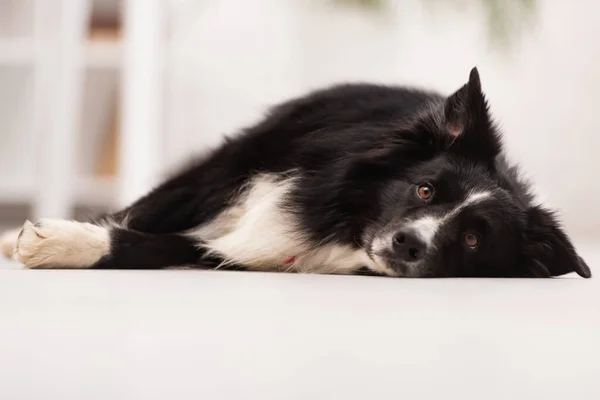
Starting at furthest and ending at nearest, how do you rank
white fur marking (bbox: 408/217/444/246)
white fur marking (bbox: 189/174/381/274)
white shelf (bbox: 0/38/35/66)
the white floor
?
white shelf (bbox: 0/38/35/66), white fur marking (bbox: 189/174/381/274), white fur marking (bbox: 408/217/444/246), the white floor

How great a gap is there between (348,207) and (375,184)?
4.7 inches

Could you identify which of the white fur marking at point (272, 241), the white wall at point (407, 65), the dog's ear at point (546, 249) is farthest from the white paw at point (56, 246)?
the white wall at point (407, 65)

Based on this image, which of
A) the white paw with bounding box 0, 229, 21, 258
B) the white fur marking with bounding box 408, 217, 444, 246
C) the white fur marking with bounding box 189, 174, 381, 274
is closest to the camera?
the white fur marking with bounding box 408, 217, 444, 246

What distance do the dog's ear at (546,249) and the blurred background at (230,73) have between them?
11.6 feet

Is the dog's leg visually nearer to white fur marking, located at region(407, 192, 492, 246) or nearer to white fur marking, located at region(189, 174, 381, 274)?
white fur marking, located at region(189, 174, 381, 274)

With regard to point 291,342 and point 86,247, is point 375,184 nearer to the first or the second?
point 86,247

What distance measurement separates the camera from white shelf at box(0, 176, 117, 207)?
219 inches

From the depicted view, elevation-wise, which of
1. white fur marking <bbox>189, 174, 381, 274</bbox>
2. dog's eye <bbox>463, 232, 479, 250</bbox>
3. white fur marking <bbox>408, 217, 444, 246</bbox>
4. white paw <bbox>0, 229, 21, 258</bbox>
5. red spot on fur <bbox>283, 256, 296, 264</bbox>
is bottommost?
white paw <bbox>0, 229, 21, 258</bbox>

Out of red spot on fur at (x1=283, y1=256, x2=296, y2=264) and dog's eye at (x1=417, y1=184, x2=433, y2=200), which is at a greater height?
dog's eye at (x1=417, y1=184, x2=433, y2=200)

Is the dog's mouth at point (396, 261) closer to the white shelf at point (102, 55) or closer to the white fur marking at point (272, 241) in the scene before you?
the white fur marking at point (272, 241)

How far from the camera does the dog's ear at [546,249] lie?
235cm

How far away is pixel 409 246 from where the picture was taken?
2229 millimetres

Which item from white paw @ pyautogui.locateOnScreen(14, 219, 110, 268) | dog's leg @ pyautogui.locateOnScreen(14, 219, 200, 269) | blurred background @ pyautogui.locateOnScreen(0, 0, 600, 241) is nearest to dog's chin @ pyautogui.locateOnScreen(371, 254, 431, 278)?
dog's leg @ pyautogui.locateOnScreen(14, 219, 200, 269)

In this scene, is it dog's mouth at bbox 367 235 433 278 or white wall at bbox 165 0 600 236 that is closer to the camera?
dog's mouth at bbox 367 235 433 278
